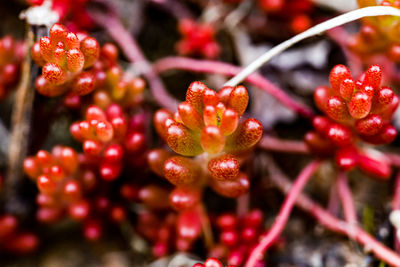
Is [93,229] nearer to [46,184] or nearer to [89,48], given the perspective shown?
[46,184]

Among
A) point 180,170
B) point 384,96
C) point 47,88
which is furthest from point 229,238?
point 47,88

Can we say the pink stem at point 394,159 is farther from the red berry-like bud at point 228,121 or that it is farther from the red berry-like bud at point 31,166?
the red berry-like bud at point 31,166

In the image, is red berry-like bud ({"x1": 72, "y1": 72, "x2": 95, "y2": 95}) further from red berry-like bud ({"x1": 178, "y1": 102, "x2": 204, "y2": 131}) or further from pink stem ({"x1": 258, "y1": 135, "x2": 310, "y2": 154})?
pink stem ({"x1": 258, "y1": 135, "x2": 310, "y2": 154})

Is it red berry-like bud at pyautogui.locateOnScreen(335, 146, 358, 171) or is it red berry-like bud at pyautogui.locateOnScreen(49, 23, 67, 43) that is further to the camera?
red berry-like bud at pyautogui.locateOnScreen(335, 146, 358, 171)

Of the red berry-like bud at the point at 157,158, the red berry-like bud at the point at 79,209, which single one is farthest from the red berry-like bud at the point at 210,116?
the red berry-like bud at the point at 79,209

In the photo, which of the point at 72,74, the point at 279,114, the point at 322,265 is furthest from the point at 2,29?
the point at 322,265

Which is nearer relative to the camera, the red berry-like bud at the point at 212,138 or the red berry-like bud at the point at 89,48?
the red berry-like bud at the point at 212,138

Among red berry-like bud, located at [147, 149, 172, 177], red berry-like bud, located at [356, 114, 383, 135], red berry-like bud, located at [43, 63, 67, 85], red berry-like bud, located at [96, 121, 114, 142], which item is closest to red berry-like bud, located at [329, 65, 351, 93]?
red berry-like bud, located at [356, 114, 383, 135]
